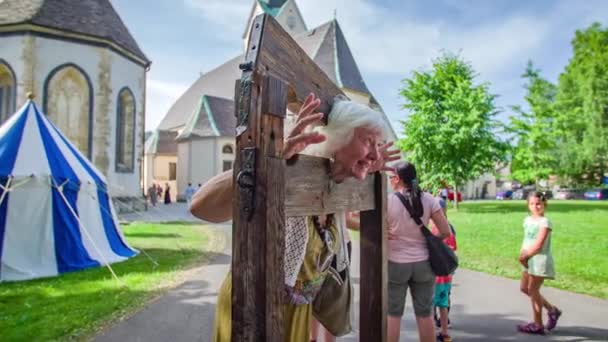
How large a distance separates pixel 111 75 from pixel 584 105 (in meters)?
33.3

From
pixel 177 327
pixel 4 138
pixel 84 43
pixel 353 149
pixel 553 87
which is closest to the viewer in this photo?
pixel 353 149

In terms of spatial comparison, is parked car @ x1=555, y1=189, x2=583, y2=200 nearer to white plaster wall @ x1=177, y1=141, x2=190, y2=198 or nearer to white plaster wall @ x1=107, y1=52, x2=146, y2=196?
white plaster wall @ x1=177, y1=141, x2=190, y2=198

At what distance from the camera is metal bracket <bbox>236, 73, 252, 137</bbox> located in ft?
4.15

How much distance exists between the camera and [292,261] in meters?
1.72

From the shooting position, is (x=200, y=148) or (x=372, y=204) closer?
(x=372, y=204)

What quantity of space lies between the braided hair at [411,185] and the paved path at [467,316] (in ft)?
5.13

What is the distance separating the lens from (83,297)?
18.3 feet

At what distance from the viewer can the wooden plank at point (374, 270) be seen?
2562mm

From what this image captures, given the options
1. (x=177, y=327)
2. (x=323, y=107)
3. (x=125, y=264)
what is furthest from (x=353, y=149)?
(x=125, y=264)

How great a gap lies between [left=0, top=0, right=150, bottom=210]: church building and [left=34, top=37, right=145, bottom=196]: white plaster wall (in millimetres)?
35

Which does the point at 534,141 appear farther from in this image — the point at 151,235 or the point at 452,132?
the point at 151,235

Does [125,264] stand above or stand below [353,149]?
below

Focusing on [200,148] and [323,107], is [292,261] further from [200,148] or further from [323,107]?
[200,148]

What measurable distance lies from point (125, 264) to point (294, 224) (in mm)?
7190
